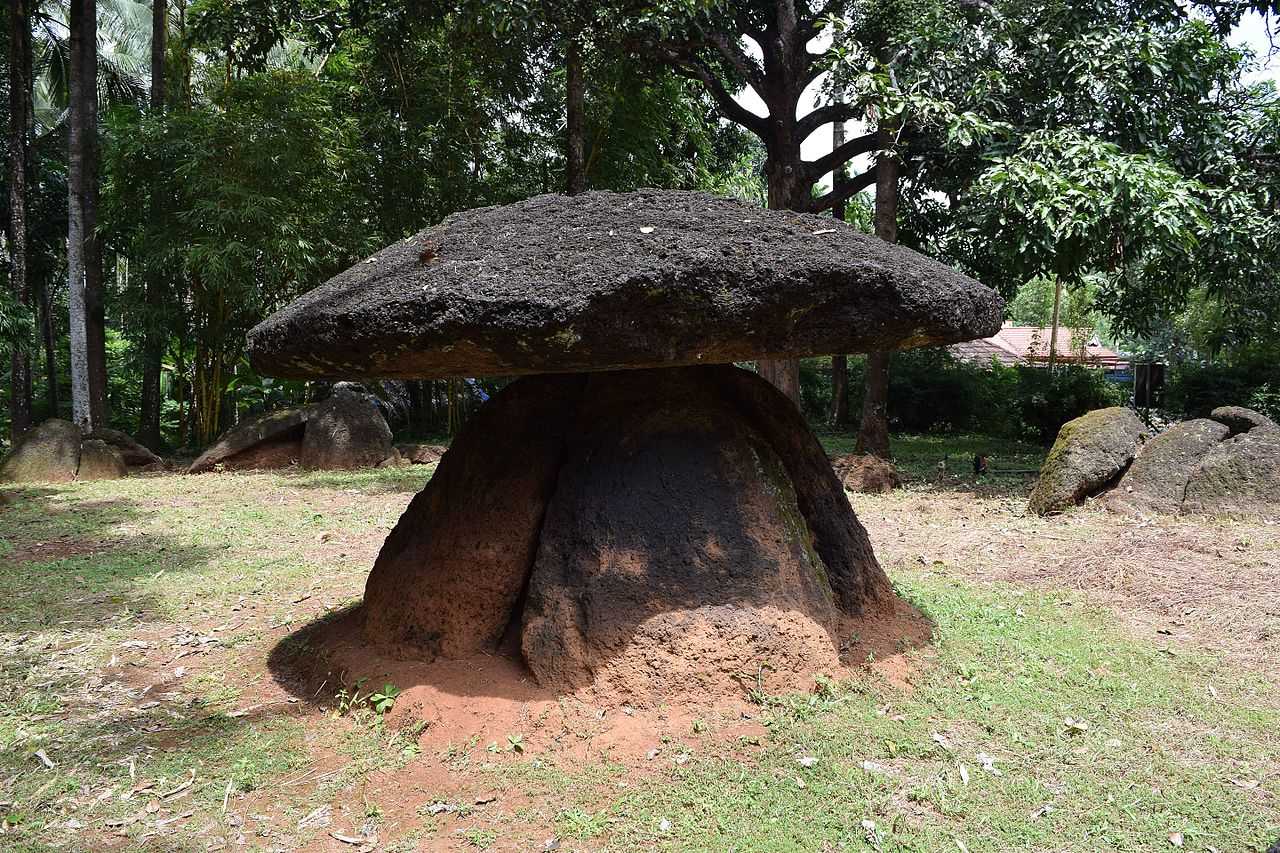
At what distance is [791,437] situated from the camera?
4812 millimetres

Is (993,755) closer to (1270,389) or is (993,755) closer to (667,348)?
(667,348)

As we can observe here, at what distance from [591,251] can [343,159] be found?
11209 mm

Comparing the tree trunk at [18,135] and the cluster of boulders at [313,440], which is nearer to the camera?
the cluster of boulders at [313,440]

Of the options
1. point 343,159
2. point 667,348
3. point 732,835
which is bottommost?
point 732,835

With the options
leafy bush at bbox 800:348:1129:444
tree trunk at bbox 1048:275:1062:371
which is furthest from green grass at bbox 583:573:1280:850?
leafy bush at bbox 800:348:1129:444

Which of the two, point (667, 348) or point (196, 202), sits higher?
point (196, 202)

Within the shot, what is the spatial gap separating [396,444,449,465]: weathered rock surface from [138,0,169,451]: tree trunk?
385 cm

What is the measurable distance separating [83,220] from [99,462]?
3639 millimetres

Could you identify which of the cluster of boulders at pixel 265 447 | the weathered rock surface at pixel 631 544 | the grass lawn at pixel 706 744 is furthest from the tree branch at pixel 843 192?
the weathered rock surface at pixel 631 544

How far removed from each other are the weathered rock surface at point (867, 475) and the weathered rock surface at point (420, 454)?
19.0 feet

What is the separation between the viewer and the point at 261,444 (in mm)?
12867

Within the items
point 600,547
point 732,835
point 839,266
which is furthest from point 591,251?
point 732,835

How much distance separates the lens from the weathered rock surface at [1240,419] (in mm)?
8512

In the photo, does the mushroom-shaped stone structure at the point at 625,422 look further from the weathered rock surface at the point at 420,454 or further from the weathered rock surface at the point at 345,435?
the weathered rock surface at the point at 420,454
